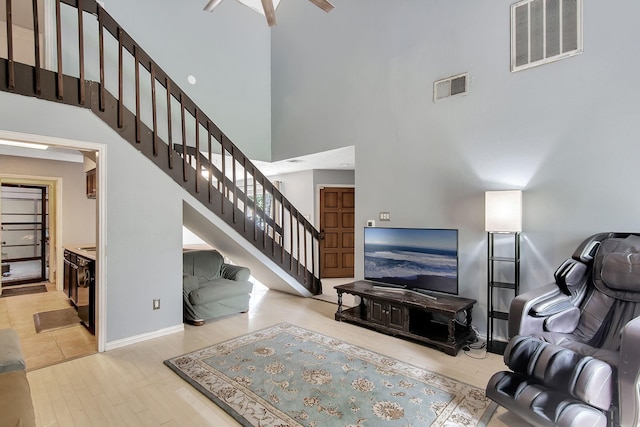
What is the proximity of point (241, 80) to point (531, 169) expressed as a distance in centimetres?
475

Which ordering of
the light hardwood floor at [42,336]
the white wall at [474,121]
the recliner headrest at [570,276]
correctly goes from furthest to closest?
the light hardwood floor at [42,336] < the white wall at [474,121] < the recliner headrest at [570,276]

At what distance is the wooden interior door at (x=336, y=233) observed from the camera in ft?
22.7

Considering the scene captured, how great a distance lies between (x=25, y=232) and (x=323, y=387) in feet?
24.0

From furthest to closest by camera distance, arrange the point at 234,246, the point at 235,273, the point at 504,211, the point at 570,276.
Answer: the point at 235,273
the point at 234,246
the point at 504,211
the point at 570,276

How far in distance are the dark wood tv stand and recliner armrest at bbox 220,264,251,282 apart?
4.74ft

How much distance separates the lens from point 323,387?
8.29ft

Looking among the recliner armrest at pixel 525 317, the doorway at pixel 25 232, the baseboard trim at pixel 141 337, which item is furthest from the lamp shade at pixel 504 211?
the doorway at pixel 25 232

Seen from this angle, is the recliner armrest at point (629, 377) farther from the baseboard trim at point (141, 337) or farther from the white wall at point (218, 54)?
the white wall at point (218, 54)

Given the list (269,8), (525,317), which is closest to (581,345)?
(525,317)

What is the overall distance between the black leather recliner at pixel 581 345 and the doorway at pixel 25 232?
7.99 meters

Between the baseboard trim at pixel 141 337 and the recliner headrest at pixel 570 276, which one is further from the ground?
the recliner headrest at pixel 570 276

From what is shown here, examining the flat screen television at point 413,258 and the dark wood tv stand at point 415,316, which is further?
the flat screen television at point 413,258

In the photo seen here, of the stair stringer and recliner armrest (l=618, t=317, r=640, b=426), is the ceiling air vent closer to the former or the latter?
recliner armrest (l=618, t=317, r=640, b=426)

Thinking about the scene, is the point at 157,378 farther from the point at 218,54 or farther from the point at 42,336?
the point at 218,54
